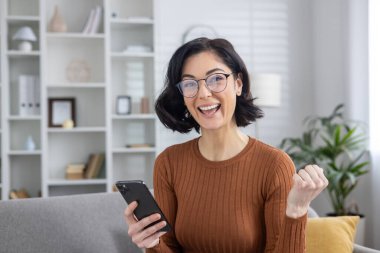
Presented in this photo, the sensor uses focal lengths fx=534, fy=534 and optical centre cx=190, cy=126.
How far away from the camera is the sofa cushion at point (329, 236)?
196 cm

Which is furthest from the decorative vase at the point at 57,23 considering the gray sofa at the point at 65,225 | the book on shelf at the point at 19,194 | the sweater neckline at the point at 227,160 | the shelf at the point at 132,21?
the sweater neckline at the point at 227,160

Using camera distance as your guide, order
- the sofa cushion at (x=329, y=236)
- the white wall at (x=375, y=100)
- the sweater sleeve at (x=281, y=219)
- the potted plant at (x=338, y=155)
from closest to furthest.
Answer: the sweater sleeve at (x=281, y=219) < the sofa cushion at (x=329, y=236) < the potted plant at (x=338, y=155) < the white wall at (x=375, y=100)

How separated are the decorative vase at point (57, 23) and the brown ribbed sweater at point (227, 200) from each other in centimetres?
276

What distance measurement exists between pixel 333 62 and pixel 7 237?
332 centimetres

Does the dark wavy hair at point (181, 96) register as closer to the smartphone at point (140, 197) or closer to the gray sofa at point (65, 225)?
the smartphone at point (140, 197)

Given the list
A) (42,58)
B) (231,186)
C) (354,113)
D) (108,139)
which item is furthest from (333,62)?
(231,186)

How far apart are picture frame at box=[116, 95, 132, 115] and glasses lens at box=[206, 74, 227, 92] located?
9.22 feet

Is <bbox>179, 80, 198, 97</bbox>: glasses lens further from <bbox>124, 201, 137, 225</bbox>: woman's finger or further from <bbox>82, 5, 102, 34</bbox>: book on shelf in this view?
<bbox>82, 5, 102, 34</bbox>: book on shelf

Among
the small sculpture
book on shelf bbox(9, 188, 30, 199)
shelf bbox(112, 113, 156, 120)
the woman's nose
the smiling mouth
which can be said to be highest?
the woman's nose

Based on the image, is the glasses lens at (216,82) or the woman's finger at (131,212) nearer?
the woman's finger at (131,212)

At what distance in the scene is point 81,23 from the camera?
4418 millimetres

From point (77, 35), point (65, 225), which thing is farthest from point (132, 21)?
point (65, 225)

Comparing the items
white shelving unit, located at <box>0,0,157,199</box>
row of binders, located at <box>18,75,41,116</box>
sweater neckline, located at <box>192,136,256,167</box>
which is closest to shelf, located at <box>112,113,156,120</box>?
white shelving unit, located at <box>0,0,157,199</box>

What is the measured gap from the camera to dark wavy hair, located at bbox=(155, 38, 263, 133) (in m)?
1.65
